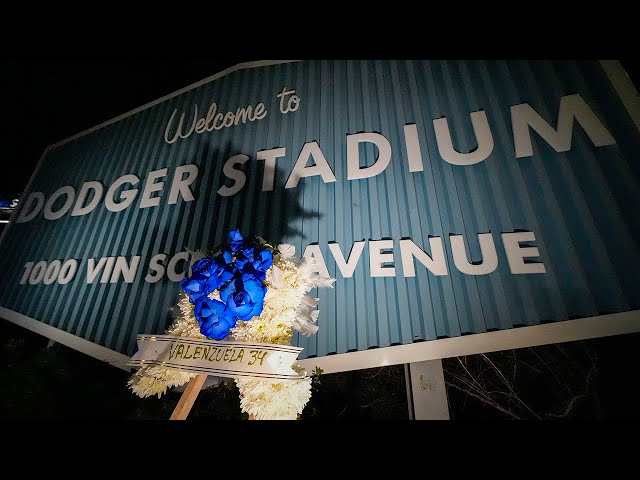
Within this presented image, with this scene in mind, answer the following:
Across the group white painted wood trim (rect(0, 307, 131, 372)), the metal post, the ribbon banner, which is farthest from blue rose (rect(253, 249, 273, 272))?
white painted wood trim (rect(0, 307, 131, 372))

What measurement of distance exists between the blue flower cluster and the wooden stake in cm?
51

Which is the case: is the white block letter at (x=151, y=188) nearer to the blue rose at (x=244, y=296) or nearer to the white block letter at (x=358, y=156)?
the white block letter at (x=358, y=156)

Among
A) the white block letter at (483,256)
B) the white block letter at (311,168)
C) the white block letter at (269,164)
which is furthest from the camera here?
the white block letter at (269,164)

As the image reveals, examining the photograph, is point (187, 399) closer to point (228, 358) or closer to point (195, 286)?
point (228, 358)

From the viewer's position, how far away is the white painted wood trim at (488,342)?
2730 mm

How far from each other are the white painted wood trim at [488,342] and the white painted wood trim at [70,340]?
2.82 m

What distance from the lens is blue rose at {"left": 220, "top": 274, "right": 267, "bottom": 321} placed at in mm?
1786

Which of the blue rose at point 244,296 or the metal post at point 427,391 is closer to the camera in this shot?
the blue rose at point 244,296

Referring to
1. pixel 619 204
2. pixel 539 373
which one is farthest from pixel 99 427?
pixel 539 373

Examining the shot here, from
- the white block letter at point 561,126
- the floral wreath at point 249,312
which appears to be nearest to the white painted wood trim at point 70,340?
the floral wreath at point 249,312

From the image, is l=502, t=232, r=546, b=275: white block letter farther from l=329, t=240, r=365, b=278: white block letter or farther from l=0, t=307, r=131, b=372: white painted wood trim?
l=0, t=307, r=131, b=372: white painted wood trim

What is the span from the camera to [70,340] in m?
4.86

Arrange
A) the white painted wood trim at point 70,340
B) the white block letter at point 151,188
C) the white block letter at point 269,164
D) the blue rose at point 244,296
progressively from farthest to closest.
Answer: the white block letter at point 151,188, the white block letter at point 269,164, the white painted wood trim at point 70,340, the blue rose at point 244,296


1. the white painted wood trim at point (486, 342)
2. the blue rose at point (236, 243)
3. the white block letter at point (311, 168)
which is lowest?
the white painted wood trim at point (486, 342)
